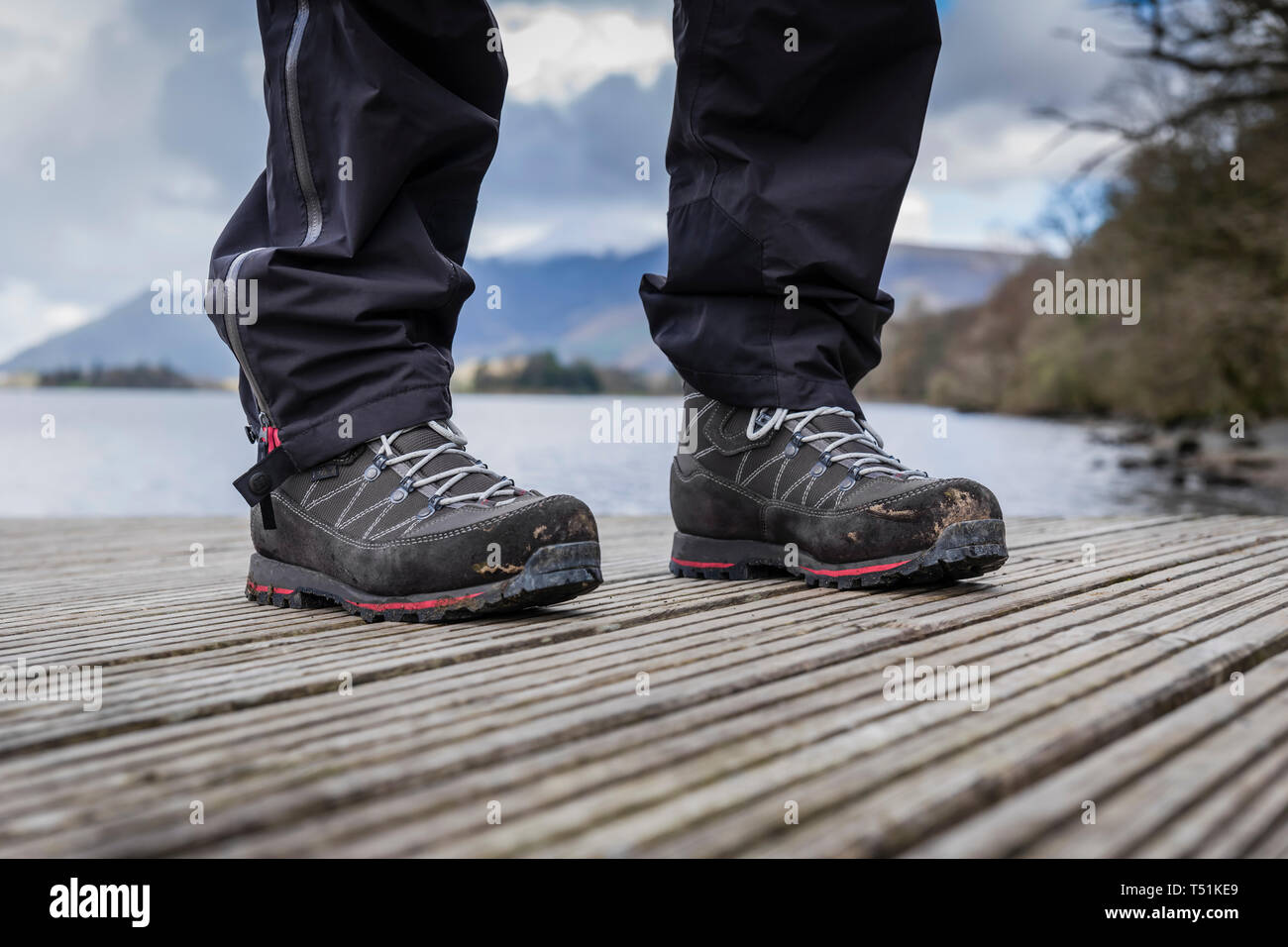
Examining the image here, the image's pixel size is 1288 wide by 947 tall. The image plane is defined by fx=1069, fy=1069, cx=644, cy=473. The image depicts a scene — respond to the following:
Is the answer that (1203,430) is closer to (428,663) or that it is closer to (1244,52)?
(1244,52)

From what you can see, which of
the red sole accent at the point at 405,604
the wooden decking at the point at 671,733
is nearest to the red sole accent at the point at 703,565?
the wooden decking at the point at 671,733

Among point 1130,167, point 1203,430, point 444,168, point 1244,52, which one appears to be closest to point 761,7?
point 444,168

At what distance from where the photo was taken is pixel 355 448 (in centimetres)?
141

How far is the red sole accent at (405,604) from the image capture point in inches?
50.3

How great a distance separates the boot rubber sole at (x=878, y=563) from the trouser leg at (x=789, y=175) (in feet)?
0.77

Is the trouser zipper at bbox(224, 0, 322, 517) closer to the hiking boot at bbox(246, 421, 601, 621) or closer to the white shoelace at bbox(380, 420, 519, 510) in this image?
the hiking boot at bbox(246, 421, 601, 621)

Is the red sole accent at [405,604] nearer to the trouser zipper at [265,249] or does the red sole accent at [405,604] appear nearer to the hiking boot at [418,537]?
the hiking boot at [418,537]

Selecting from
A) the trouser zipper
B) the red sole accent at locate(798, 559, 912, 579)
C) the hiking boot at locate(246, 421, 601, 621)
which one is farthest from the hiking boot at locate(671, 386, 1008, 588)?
the trouser zipper

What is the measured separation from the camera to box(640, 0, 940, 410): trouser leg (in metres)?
1.60

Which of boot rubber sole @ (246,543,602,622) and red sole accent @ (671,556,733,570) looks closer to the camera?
boot rubber sole @ (246,543,602,622)

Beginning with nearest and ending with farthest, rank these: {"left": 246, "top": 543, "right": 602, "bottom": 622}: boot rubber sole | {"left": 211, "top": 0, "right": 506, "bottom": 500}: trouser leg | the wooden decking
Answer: the wooden decking < {"left": 246, "top": 543, "right": 602, "bottom": 622}: boot rubber sole < {"left": 211, "top": 0, "right": 506, "bottom": 500}: trouser leg

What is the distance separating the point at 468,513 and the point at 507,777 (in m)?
0.63

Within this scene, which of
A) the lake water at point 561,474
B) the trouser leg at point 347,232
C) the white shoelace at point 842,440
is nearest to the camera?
the trouser leg at point 347,232

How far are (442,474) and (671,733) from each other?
676mm
